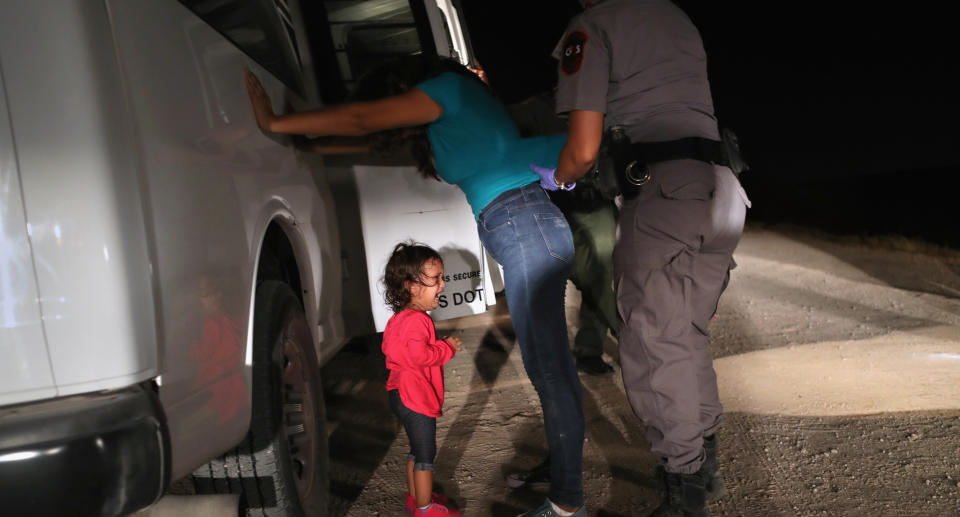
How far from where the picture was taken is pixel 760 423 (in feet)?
10.00

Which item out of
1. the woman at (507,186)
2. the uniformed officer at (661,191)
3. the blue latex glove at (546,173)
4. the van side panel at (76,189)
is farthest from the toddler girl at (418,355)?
the van side panel at (76,189)

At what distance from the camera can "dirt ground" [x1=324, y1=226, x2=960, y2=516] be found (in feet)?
8.03

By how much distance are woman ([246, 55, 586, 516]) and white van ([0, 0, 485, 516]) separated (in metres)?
0.40

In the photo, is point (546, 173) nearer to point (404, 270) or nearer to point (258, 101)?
point (404, 270)

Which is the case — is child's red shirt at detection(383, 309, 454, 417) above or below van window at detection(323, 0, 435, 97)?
below

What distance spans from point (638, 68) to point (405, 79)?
767 millimetres

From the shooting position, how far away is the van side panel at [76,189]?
1.16m

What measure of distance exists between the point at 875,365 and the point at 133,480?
13.0 ft

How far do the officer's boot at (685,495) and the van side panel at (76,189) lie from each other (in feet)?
5.51

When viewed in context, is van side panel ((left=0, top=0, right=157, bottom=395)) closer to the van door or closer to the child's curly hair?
the child's curly hair

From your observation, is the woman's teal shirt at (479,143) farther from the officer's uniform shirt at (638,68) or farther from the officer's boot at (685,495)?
the officer's boot at (685,495)

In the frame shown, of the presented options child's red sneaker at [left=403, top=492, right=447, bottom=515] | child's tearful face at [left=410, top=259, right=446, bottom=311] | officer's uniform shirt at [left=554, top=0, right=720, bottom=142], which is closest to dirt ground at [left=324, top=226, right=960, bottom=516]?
child's red sneaker at [left=403, top=492, right=447, bottom=515]

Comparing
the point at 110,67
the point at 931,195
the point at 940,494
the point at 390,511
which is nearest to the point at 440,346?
the point at 390,511

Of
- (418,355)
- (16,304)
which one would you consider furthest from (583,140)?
(16,304)
